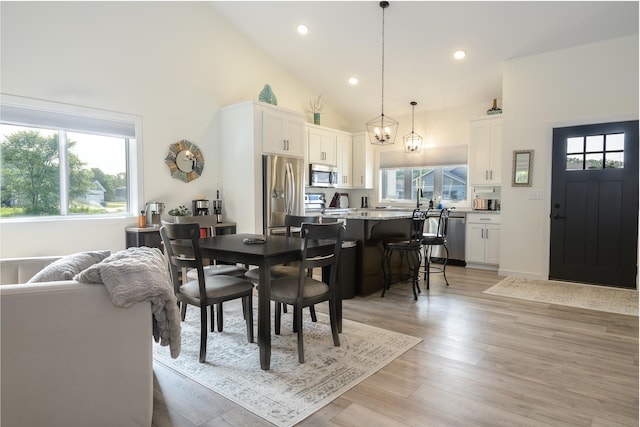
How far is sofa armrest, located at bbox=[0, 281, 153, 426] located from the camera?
59.2 inches

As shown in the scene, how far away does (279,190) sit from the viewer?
5.46m

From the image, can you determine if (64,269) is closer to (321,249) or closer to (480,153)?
(321,249)

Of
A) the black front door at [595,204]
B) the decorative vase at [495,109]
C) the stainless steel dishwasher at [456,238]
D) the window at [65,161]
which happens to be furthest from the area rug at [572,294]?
the window at [65,161]

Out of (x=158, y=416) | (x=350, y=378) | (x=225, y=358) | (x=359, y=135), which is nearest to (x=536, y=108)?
(x=359, y=135)

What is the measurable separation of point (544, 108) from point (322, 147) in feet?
11.4

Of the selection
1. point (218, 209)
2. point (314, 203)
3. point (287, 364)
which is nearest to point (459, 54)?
point (314, 203)

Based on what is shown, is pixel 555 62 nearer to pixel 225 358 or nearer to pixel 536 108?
pixel 536 108

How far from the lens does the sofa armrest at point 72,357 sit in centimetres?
150

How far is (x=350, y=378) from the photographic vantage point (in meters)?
2.36

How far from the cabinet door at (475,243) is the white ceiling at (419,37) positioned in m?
2.18

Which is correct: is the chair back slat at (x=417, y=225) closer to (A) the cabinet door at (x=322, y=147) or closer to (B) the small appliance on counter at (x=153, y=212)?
(A) the cabinet door at (x=322, y=147)

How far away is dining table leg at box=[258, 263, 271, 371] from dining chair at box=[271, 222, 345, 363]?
215mm

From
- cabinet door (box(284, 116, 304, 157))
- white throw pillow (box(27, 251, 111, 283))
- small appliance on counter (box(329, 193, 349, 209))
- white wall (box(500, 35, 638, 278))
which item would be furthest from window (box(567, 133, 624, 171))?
white throw pillow (box(27, 251, 111, 283))

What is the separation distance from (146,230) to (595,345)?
176 inches
